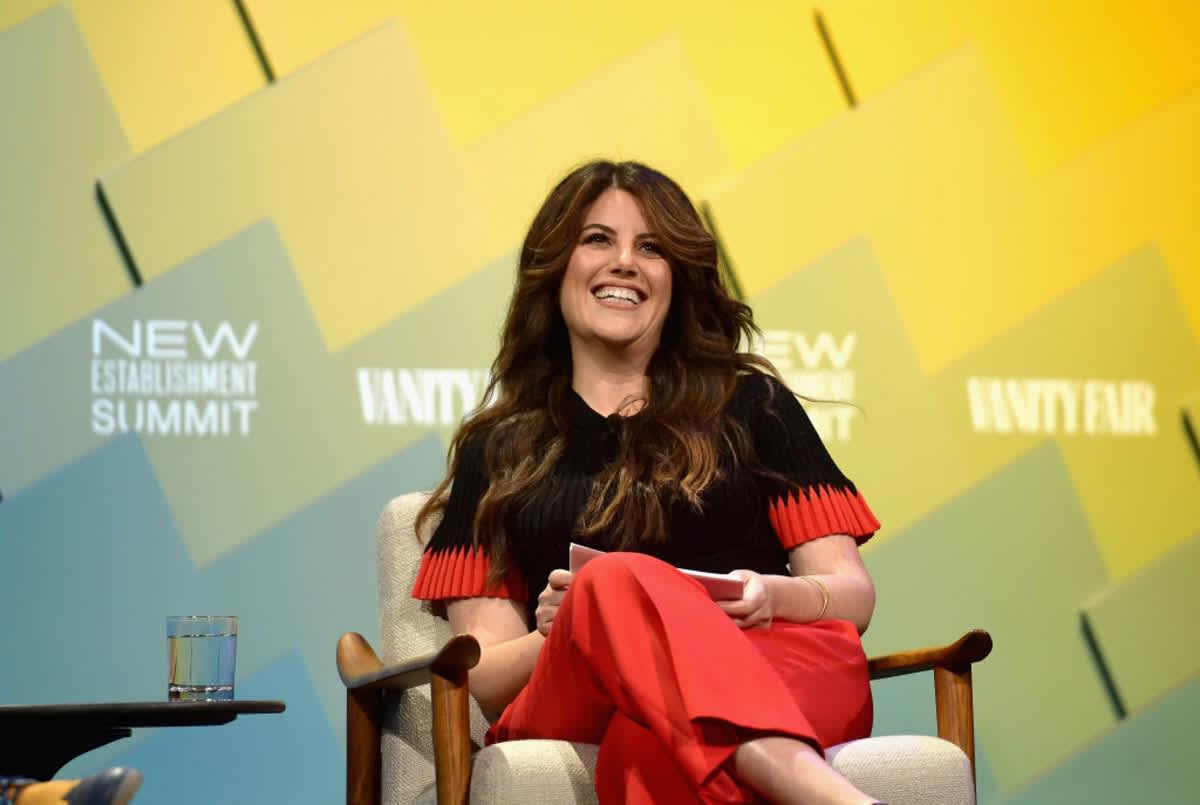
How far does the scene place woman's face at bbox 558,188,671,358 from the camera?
2570 mm

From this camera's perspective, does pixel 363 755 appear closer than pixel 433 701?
No

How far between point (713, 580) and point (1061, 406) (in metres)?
1.95

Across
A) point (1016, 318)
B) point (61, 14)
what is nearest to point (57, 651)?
point (61, 14)

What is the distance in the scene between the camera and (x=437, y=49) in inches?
138

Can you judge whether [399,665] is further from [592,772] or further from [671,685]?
[671,685]

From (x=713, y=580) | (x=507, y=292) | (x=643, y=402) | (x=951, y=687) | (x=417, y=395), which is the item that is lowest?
(x=951, y=687)

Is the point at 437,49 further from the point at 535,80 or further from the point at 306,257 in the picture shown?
the point at 306,257

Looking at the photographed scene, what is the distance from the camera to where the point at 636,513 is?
2410mm

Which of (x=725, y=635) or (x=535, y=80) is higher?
(x=535, y=80)

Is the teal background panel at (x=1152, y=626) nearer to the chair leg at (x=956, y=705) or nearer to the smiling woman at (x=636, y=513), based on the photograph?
the smiling woman at (x=636, y=513)

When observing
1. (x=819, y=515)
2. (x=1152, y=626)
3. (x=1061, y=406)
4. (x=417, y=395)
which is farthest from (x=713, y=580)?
(x=1152, y=626)

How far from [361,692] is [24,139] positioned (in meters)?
1.66

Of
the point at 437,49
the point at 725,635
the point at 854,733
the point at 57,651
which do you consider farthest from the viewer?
the point at 437,49

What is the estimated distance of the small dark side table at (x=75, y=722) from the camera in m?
2.03
